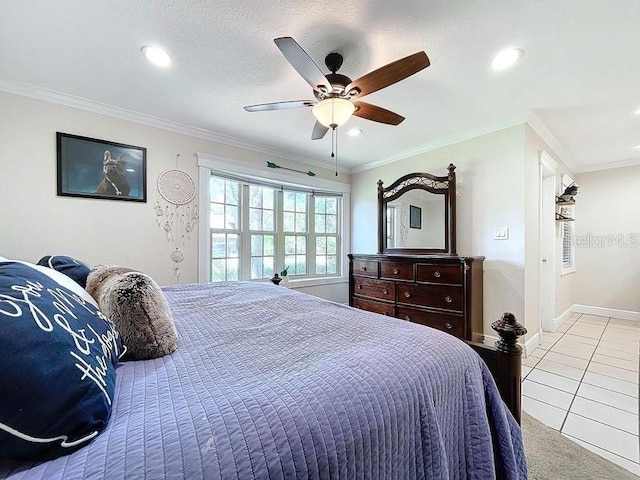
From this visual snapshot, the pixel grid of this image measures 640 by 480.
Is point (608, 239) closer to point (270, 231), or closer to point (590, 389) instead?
point (590, 389)

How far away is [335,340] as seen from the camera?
1030 mm

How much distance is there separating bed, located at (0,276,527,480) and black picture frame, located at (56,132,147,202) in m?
2.15

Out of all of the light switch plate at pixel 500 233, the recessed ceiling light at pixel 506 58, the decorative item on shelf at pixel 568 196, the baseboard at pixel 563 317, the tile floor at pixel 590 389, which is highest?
the recessed ceiling light at pixel 506 58

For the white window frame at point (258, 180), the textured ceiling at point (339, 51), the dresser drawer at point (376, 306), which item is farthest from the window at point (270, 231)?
the textured ceiling at point (339, 51)

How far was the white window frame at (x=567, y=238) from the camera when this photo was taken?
4074mm

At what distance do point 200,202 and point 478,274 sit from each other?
3.14 metres

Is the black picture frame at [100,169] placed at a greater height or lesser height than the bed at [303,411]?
greater

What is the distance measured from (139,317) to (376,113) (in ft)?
6.30

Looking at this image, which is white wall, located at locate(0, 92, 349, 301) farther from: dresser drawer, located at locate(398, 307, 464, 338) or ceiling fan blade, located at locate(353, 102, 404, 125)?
dresser drawer, located at locate(398, 307, 464, 338)

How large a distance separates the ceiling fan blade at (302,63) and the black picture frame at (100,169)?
2.07 metres

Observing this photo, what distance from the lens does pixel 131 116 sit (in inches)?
109

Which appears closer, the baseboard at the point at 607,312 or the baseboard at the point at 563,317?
the baseboard at the point at 563,317

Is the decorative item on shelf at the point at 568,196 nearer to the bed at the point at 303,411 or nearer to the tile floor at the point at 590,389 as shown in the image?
the tile floor at the point at 590,389

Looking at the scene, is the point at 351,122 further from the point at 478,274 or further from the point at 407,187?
the point at 478,274
